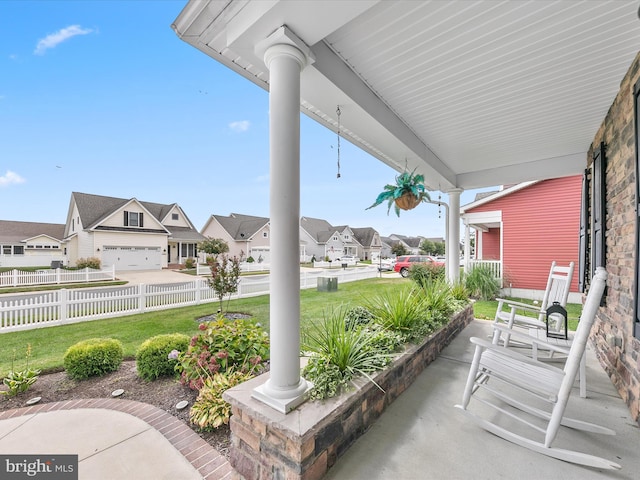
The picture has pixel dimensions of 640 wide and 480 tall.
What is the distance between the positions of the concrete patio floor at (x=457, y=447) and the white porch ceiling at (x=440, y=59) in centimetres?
228

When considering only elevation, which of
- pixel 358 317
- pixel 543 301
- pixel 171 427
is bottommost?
pixel 171 427

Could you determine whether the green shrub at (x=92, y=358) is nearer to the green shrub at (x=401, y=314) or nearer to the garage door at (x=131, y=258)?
the green shrub at (x=401, y=314)

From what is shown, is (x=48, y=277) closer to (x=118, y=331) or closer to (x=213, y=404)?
(x=118, y=331)

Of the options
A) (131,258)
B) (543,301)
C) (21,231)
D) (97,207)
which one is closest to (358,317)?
(543,301)

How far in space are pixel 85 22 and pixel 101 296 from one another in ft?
13.9

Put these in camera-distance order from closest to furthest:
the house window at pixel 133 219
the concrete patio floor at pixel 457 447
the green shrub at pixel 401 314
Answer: the concrete patio floor at pixel 457 447 → the green shrub at pixel 401 314 → the house window at pixel 133 219

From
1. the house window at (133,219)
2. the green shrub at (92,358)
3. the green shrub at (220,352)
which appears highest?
the house window at (133,219)

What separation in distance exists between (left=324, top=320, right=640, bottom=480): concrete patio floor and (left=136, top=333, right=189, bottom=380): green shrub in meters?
2.03

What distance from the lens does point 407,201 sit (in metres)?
2.84

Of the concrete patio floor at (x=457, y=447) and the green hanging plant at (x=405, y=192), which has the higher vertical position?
the green hanging plant at (x=405, y=192)

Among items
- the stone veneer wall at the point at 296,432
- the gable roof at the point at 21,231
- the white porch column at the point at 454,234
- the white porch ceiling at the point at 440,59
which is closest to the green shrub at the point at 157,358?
the stone veneer wall at the point at 296,432

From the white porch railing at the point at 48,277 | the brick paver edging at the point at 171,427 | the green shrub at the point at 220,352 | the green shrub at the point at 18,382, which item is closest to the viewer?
the brick paver edging at the point at 171,427

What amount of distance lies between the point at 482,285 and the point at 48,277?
35.9ft

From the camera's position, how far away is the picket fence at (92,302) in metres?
4.02
